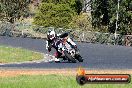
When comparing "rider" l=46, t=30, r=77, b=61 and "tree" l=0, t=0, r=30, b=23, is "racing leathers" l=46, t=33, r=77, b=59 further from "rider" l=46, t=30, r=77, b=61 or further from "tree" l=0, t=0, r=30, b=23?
"tree" l=0, t=0, r=30, b=23

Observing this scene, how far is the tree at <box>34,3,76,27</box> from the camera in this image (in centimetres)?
5675

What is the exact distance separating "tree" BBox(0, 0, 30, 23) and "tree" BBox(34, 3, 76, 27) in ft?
15.7

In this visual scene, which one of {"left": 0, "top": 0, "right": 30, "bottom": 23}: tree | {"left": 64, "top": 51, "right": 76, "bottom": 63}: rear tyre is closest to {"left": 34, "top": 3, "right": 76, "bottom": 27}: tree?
{"left": 0, "top": 0, "right": 30, "bottom": 23}: tree

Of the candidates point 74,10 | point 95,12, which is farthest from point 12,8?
point 95,12

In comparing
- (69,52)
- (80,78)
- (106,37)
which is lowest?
(106,37)

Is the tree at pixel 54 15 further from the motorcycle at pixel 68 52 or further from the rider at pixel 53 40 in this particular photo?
the rider at pixel 53 40

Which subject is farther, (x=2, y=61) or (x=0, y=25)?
(x=0, y=25)

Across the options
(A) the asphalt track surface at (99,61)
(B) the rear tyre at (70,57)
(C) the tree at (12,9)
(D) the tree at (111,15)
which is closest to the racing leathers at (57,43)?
(B) the rear tyre at (70,57)

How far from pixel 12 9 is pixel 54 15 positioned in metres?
7.18

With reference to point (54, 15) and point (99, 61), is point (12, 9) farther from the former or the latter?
point (99, 61)

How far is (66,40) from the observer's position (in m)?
23.6

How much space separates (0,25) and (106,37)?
1634 centimetres

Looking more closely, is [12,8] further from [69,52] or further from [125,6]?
[69,52]

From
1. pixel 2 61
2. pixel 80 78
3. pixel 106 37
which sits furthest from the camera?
pixel 106 37
